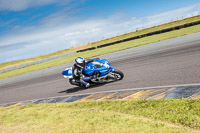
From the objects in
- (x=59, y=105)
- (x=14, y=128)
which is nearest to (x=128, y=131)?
(x=14, y=128)

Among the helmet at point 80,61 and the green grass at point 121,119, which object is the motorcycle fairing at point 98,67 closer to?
the helmet at point 80,61

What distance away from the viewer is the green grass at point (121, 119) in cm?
425

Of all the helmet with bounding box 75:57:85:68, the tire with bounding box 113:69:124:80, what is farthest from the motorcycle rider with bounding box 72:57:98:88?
the tire with bounding box 113:69:124:80

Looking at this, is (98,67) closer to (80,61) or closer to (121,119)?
(80,61)

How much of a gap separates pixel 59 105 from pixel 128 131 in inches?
170

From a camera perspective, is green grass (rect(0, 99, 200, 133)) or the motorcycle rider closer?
green grass (rect(0, 99, 200, 133))

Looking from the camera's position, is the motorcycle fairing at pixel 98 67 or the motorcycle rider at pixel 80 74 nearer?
the motorcycle fairing at pixel 98 67

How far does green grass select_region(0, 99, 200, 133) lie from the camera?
425cm

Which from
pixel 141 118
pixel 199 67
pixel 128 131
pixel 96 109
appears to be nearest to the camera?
pixel 128 131

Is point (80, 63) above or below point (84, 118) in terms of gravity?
above

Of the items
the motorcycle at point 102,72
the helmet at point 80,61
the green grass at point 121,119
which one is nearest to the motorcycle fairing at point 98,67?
the motorcycle at point 102,72

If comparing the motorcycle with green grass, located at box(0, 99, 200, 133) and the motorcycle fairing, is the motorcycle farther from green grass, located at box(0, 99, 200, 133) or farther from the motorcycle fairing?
green grass, located at box(0, 99, 200, 133)

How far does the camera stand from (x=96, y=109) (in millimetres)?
6348

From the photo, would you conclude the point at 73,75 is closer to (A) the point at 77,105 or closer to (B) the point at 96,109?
(A) the point at 77,105
